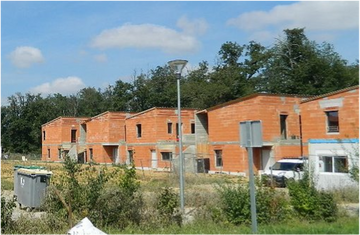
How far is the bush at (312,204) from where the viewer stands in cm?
1289

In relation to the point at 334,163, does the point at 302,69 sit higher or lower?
higher

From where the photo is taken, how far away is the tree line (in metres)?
59.4

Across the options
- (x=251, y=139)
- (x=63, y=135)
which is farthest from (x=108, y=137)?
(x=251, y=139)

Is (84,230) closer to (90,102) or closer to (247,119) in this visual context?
(247,119)

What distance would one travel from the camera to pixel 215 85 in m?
66.8

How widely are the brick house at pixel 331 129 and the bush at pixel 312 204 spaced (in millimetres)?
14403

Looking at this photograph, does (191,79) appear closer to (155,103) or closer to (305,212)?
(155,103)

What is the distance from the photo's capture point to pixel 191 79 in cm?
7888

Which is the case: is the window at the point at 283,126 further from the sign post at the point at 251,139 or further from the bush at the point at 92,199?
the sign post at the point at 251,139

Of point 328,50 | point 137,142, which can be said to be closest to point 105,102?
point 137,142

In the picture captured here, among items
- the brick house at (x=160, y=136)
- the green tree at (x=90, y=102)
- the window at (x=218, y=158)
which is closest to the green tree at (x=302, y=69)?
the brick house at (x=160, y=136)

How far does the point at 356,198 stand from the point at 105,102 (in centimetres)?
8306

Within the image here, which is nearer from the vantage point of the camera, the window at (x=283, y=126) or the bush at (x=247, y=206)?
the bush at (x=247, y=206)

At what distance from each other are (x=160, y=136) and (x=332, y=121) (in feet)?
78.5
